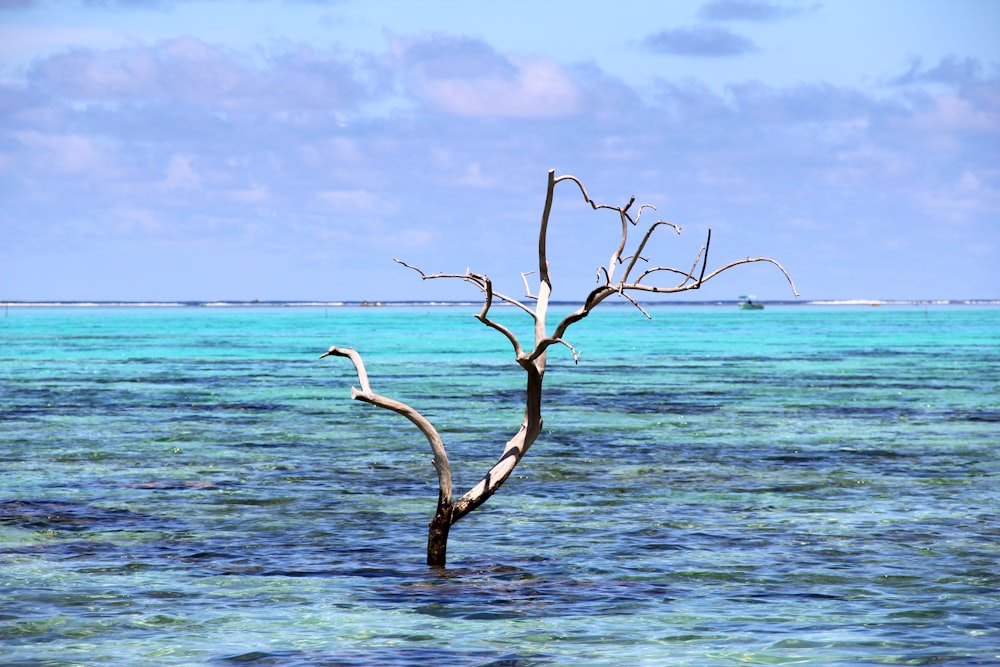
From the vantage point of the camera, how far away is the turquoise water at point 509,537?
13.2 m

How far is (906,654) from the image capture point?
498 inches

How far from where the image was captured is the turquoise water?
13.2 m

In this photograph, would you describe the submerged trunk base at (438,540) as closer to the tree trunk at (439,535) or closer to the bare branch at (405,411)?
the tree trunk at (439,535)

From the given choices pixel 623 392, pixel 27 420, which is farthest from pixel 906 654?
pixel 623 392

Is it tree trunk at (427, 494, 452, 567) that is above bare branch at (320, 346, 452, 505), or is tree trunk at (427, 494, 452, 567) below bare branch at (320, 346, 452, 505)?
below

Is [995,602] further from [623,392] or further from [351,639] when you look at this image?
[623,392]

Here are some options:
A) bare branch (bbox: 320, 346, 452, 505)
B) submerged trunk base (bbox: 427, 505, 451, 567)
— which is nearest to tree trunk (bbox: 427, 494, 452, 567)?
submerged trunk base (bbox: 427, 505, 451, 567)

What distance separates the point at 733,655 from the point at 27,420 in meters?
28.0

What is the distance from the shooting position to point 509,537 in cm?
1875

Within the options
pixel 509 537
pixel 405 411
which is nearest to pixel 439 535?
pixel 405 411

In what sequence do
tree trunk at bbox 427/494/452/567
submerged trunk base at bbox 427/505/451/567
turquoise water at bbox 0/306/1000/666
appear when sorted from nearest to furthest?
turquoise water at bbox 0/306/1000/666 < tree trunk at bbox 427/494/452/567 < submerged trunk base at bbox 427/505/451/567

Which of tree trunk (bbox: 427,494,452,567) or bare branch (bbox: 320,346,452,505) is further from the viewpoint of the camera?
tree trunk (bbox: 427,494,452,567)

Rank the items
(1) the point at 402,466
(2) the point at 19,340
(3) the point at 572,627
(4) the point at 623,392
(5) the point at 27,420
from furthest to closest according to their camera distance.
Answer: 1. (2) the point at 19,340
2. (4) the point at 623,392
3. (5) the point at 27,420
4. (1) the point at 402,466
5. (3) the point at 572,627

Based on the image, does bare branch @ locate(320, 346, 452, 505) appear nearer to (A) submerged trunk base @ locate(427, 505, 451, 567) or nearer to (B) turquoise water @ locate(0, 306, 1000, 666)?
(A) submerged trunk base @ locate(427, 505, 451, 567)
